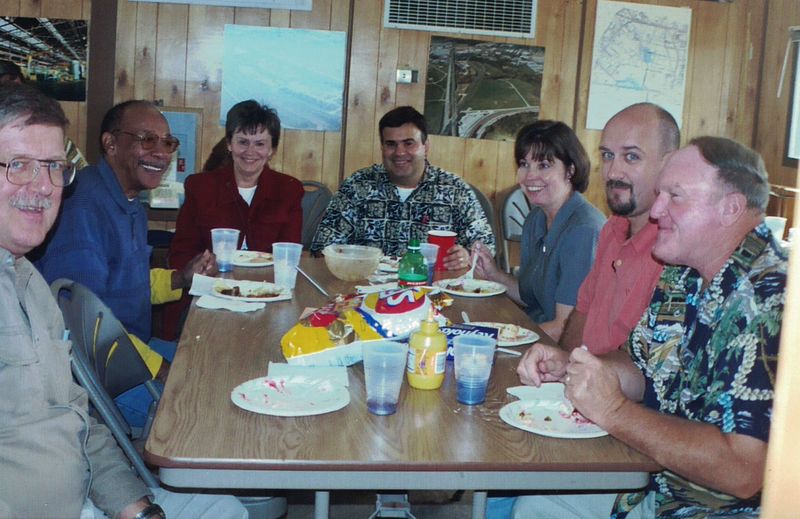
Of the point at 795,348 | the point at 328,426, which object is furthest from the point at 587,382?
the point at 795,348

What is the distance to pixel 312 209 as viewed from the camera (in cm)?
447

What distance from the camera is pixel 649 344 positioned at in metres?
1.98

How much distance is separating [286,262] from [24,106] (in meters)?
1.19

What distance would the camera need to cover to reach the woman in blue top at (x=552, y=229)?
2891 millimetres

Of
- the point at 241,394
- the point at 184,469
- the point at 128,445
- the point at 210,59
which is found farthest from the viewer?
the point at 210,59

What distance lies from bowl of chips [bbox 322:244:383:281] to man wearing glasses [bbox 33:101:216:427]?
0.42m

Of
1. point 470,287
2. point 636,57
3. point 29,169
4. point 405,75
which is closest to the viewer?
point 29,169

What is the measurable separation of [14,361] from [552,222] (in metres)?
1.97

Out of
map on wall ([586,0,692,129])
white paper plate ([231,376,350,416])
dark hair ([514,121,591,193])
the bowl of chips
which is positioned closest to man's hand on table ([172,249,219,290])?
the bowl of chips

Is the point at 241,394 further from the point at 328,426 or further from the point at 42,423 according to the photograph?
the point at 42,423

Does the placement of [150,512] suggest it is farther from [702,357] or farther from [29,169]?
[702,357]

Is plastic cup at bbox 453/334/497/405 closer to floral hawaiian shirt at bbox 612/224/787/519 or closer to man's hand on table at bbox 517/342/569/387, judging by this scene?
man's hand on table at bbox 517/342/569/387

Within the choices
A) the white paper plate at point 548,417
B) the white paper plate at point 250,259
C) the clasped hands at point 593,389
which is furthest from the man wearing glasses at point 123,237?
the clasped hands at point 593,389

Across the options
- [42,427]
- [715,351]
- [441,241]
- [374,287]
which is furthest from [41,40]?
[715,351]
